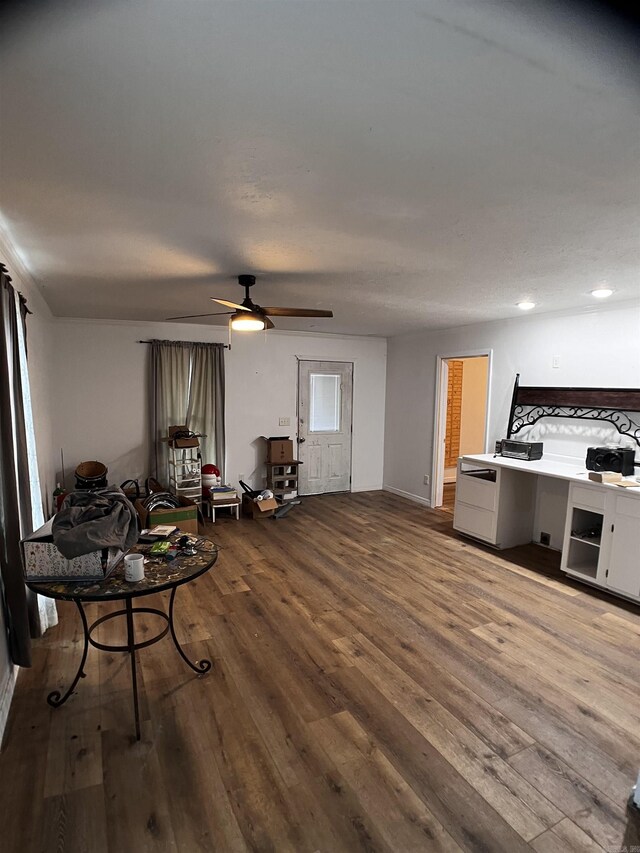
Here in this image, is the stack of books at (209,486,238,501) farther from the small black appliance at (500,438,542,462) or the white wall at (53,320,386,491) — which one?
the small black appliance at (500,438,542,462)

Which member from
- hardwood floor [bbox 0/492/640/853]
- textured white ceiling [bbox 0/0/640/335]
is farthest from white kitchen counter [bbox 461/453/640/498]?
textured white ceiling [bbox 0/0/640/335]

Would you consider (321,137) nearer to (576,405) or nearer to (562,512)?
(576,405)

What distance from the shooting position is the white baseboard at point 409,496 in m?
6.31

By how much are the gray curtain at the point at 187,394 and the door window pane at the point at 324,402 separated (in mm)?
1399

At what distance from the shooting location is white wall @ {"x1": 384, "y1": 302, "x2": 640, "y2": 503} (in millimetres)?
3982

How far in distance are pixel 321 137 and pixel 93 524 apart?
1832 mm

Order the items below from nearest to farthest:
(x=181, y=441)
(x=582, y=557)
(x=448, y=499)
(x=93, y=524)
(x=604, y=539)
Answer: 1. (x=93, y=524)
2. (x=604, y=539)
3. (x=582, y=557)
4. (x=181, y=441)
5. (x=448, y=499)

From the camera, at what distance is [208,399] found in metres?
5.80

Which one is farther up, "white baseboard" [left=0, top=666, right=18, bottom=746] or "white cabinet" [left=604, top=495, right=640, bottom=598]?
"white cabinet" [left=604, top=495, right=640, bottom=598]

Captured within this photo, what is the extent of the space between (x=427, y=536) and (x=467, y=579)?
3.74 ft

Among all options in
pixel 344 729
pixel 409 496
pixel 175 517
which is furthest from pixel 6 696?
pixel 409 496

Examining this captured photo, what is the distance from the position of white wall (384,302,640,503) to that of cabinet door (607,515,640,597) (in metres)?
1.27

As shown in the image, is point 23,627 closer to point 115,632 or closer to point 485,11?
point 115,632

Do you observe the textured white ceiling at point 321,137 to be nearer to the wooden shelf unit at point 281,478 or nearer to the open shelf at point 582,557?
the open shelf at point 582,557
